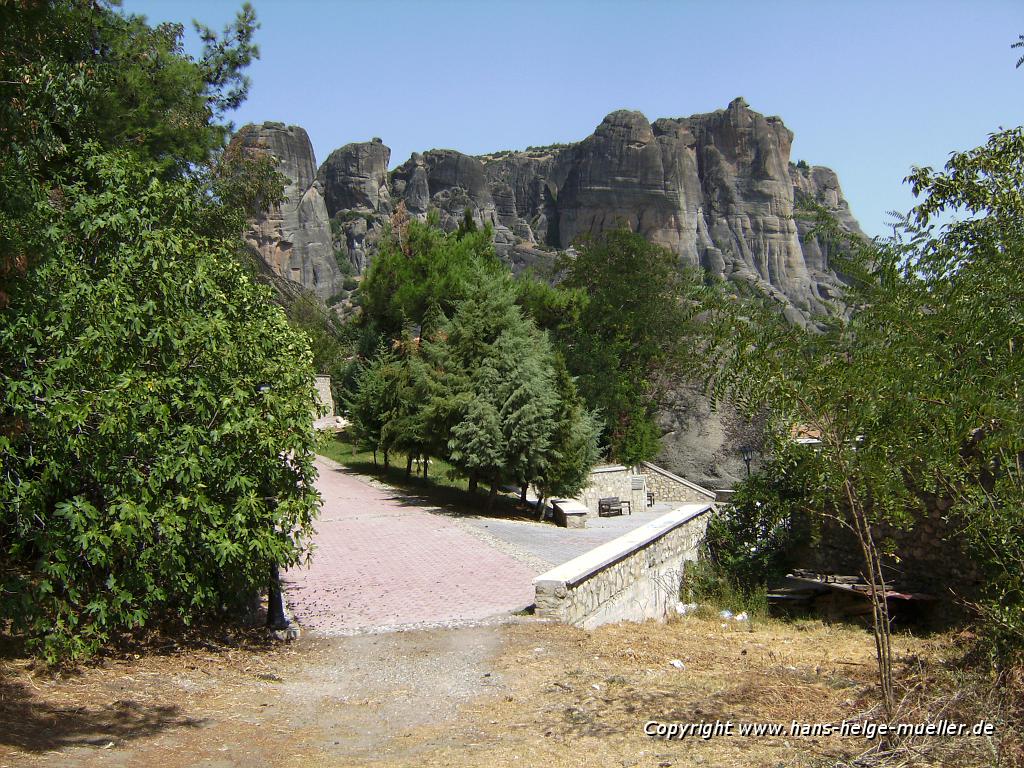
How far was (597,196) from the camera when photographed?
94.0m

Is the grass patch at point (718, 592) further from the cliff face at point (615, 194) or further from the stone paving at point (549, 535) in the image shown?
the cliff face at point (615, 194)

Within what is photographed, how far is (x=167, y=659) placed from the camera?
24.5ft

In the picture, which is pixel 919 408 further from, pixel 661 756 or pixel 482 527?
pixel 482 527

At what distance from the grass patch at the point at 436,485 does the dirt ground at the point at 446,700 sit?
1195cm

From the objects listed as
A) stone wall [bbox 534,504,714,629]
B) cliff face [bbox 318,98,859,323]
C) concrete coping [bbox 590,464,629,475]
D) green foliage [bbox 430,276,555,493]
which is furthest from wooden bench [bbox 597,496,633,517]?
cliff face [bbox 318,98,859,323]

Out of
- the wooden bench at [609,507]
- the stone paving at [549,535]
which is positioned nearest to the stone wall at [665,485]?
the wooden bench at [609,507]

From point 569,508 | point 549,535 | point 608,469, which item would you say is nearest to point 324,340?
point 608,469

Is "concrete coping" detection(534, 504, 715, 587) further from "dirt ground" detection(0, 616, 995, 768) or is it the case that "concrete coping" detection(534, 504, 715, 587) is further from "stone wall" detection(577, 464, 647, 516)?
"stone wall" detection(577, 464, 647, 516)

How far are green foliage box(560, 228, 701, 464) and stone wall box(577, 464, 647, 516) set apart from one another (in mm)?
2514

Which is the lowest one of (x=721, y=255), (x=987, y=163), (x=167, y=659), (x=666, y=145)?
(x=167, y=659)

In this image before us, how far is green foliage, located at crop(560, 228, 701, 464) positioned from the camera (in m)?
31.5

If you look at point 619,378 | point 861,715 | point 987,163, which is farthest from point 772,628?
point 619,378

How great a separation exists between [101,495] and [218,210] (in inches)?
242

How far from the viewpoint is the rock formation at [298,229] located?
82.8 m
